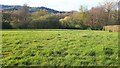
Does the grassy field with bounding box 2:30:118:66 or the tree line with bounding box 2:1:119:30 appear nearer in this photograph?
the grassy field with bounding box 2:30:118:66

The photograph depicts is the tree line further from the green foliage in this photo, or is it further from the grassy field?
the grassy field

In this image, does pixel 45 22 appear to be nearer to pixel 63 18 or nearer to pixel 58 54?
pixel 63 18

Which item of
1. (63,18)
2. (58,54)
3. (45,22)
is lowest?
(58,54)

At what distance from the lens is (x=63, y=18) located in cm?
1691

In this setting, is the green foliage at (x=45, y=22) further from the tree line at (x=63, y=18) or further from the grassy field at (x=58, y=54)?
the grassy field at (x=58, y=54)

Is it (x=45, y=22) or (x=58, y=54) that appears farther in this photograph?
(x=45, y=22)

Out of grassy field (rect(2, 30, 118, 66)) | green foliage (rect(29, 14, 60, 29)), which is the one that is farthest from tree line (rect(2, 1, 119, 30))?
grassy field (rect(2, 30, 118, 66))

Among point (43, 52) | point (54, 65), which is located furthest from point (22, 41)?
point (54, 65)

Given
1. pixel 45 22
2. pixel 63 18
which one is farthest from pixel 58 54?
pixel 63 18

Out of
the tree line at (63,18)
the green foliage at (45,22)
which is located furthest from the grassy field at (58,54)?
the green foliage at (45,22)

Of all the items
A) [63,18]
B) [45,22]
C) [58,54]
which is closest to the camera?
[58,54]

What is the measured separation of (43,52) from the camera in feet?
15.9

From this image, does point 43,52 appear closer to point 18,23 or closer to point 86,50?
point 86,50

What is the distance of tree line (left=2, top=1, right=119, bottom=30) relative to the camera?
1485 centimetres
